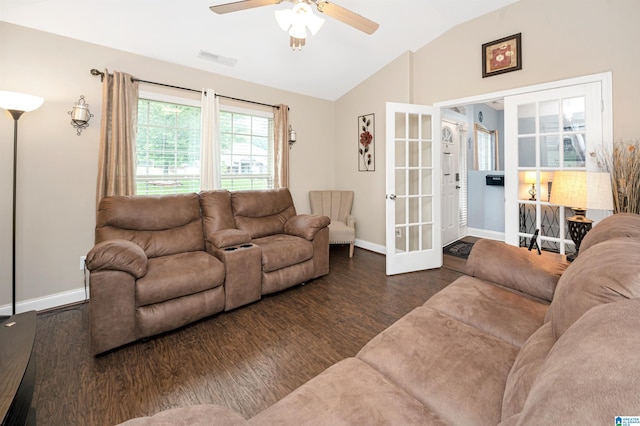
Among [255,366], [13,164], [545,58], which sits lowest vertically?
[255,366]

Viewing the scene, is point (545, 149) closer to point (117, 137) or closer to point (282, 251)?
point (282, 251)

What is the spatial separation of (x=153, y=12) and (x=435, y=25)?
310cm

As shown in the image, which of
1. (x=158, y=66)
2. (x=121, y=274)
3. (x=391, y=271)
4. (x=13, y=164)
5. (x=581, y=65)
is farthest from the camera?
(x=391, y=271)

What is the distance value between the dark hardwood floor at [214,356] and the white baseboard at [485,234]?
2.99m

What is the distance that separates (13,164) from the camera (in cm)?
249

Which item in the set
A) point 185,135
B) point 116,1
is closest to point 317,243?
point 185,135

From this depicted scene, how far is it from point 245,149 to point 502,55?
337 centimetres

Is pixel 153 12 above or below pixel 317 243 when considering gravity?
above

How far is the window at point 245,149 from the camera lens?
13.1ft

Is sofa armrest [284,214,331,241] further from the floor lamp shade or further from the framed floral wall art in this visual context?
the floor lamp shade

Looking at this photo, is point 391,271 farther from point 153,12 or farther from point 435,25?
point 153,12

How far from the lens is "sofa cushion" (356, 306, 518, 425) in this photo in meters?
0.92

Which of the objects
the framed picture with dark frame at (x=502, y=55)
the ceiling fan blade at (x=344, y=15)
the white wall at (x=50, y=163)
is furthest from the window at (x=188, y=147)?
the framed picture with dark frame at (x=502, y=55)

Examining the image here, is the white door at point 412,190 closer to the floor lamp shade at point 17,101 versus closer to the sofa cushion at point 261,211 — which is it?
the sofa cushion at point 261,211
